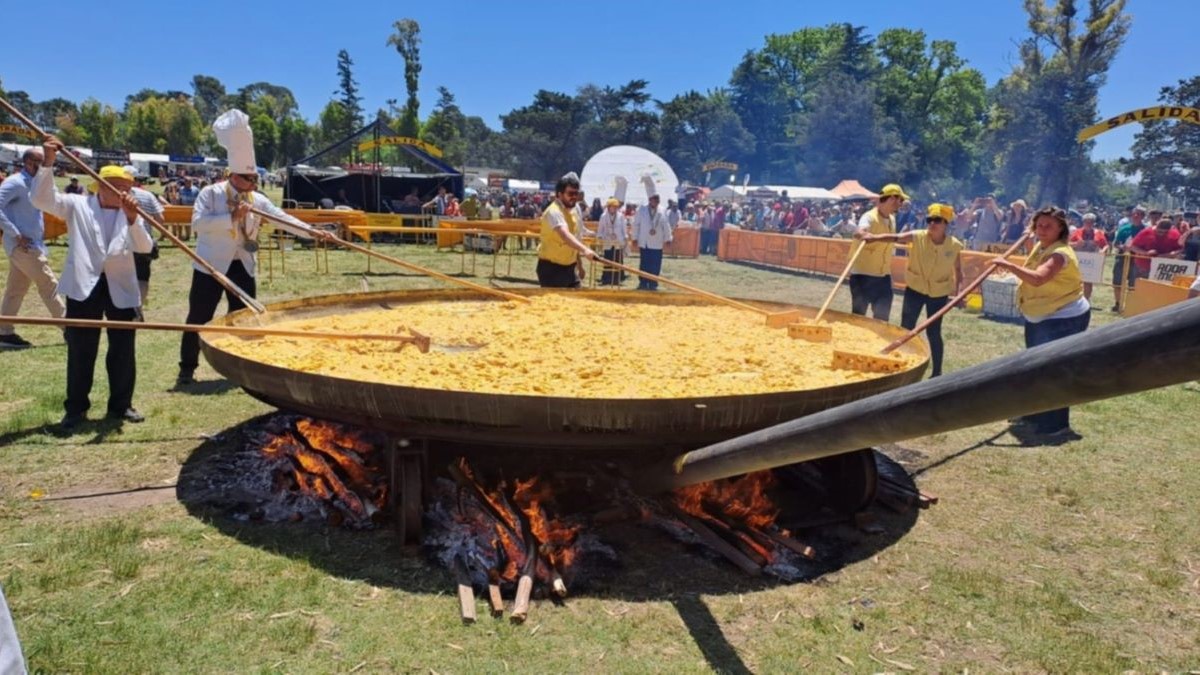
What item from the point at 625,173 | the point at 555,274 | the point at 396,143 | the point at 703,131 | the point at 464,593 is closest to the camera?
the point at 464,593

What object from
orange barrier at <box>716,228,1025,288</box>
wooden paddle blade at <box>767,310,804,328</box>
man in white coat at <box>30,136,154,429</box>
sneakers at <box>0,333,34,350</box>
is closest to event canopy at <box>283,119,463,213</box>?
orange barrier at <box>716,228,1025,288</box>

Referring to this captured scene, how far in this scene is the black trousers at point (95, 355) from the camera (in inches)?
201

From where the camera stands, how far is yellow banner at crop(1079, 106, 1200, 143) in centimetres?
1212

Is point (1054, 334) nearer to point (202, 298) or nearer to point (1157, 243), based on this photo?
point (202, 298)

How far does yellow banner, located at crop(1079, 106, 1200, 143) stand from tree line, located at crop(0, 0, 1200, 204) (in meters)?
39.3

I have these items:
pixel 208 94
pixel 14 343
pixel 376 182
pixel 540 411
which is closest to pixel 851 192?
pixel 376 182

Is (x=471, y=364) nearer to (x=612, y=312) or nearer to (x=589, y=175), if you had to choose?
(x=612, y=312)

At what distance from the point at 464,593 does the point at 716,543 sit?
4.17 feet

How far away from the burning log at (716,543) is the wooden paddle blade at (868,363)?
4.35 feet

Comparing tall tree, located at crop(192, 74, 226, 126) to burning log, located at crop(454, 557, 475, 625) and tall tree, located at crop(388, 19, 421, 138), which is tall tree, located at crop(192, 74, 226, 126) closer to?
tall tree, located at crop(388, 19, 421, 138)

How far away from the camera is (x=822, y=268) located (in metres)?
19.1

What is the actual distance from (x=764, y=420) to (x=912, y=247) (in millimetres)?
4652

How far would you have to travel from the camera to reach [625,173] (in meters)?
30.2

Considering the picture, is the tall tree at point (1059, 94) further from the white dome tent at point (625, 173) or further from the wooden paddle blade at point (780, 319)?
the wooden paddle blade at point (780, 319)
